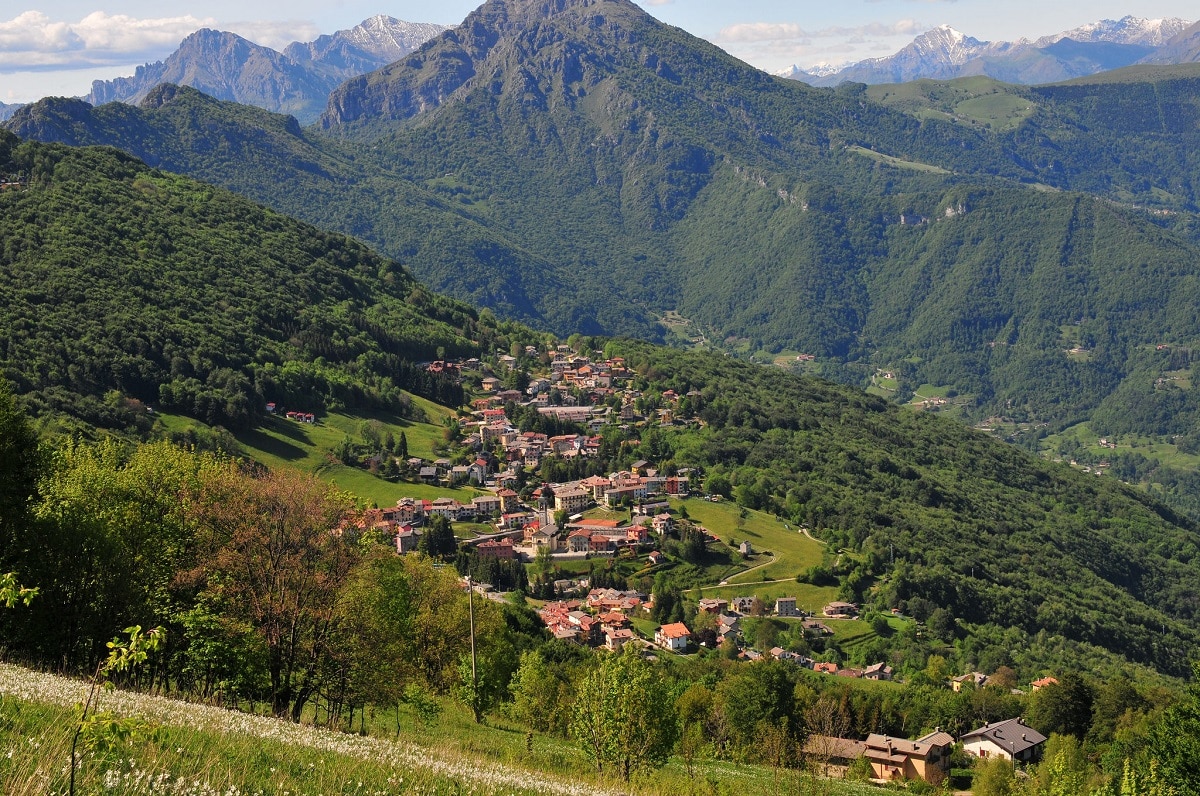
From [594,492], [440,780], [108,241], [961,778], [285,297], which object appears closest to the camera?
[440,780]

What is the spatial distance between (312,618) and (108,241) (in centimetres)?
13236

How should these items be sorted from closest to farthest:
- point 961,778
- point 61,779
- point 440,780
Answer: point 61,779, point 440,780, point 961,778

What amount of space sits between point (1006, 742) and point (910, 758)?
987 centimetres

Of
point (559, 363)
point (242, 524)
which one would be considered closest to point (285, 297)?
point (559, 363)

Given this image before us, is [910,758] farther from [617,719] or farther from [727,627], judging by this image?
[617,719]

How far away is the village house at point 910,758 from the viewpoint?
5656cm

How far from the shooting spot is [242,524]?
2877 centimetres

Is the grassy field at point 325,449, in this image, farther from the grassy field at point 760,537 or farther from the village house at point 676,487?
the grassy field at point 760,537

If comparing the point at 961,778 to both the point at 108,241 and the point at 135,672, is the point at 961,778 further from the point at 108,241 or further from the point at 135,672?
the point at 108,241


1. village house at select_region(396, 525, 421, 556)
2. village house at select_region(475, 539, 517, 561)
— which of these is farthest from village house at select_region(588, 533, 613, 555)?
village house at select_region(396, 525, 421, 556)

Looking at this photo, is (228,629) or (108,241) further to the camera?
(108,241)

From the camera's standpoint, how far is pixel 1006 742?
6381cm

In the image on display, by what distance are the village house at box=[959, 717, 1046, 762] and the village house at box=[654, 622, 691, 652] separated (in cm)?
2398

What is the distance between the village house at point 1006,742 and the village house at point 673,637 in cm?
2398
